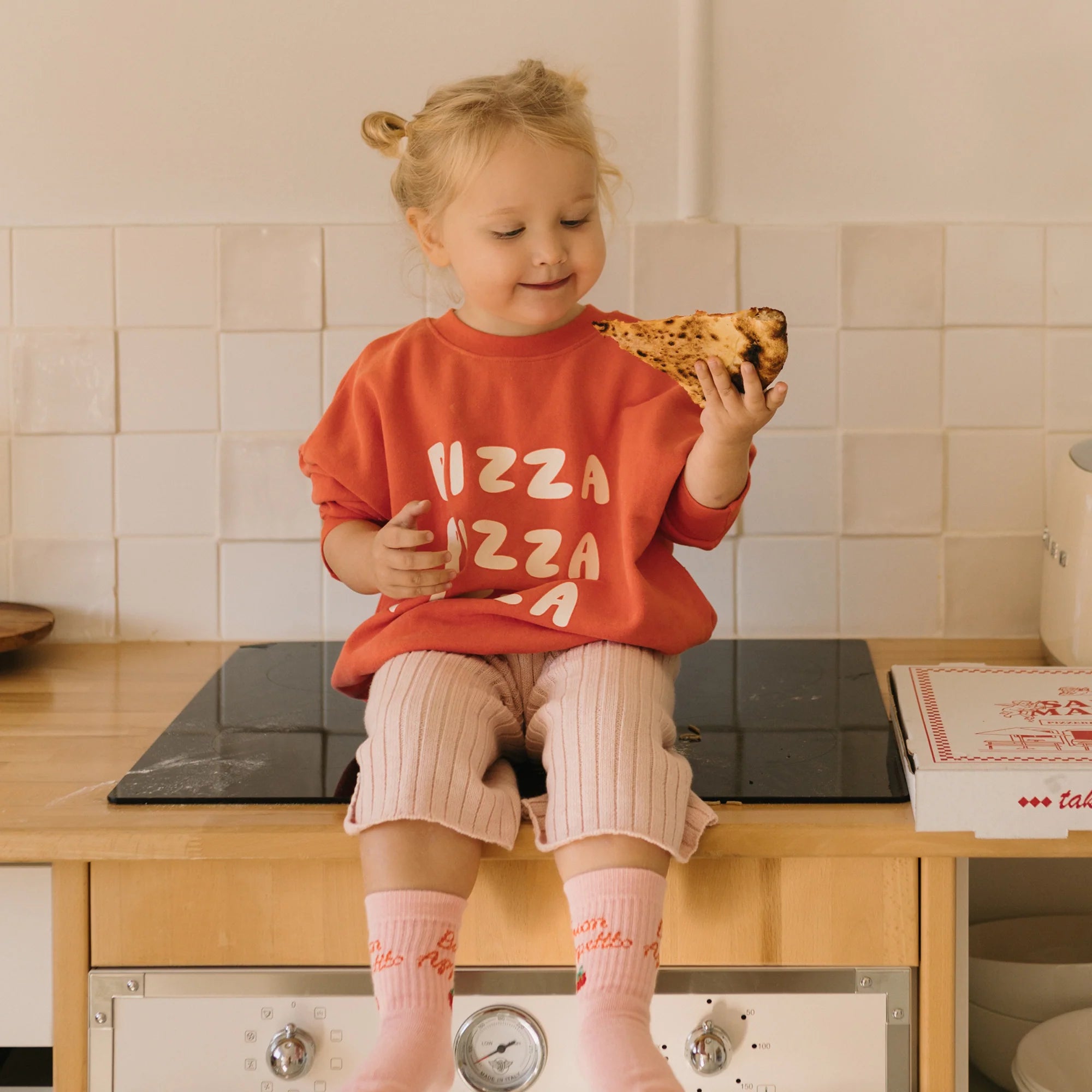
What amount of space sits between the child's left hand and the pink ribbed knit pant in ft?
0.68

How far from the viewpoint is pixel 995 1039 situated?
114 centimetres

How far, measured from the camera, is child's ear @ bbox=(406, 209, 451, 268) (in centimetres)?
108

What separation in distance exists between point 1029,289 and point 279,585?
3.05 feet

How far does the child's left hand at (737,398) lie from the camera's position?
35.7 inches

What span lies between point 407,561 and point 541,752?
7.5 inches

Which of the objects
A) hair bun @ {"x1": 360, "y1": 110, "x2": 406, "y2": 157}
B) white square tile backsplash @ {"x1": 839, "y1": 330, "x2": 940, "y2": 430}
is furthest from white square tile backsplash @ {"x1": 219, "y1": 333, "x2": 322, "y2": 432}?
white square tile backsplash @ {"x1": 839, "y1": 330, "x2": 940, "y2": 430}

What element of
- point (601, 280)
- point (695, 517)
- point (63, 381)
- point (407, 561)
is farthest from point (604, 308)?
point (63, 381)

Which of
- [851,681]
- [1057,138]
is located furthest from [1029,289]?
[851,681]

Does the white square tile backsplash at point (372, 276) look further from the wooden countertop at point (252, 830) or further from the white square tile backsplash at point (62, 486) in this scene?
the wooden countertop at point (252, 830)

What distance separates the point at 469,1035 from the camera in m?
0.93

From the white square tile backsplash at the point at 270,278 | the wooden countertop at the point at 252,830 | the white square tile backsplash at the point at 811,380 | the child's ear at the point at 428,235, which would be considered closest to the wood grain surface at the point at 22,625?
the wooden countertop at the point at 252,830

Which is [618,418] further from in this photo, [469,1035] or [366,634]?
[469,1035]

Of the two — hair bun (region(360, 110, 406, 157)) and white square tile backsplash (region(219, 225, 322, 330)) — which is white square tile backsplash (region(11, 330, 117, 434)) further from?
hair bun (region(360, 110, 406, 157))

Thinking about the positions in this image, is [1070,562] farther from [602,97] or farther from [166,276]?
[166,276]
